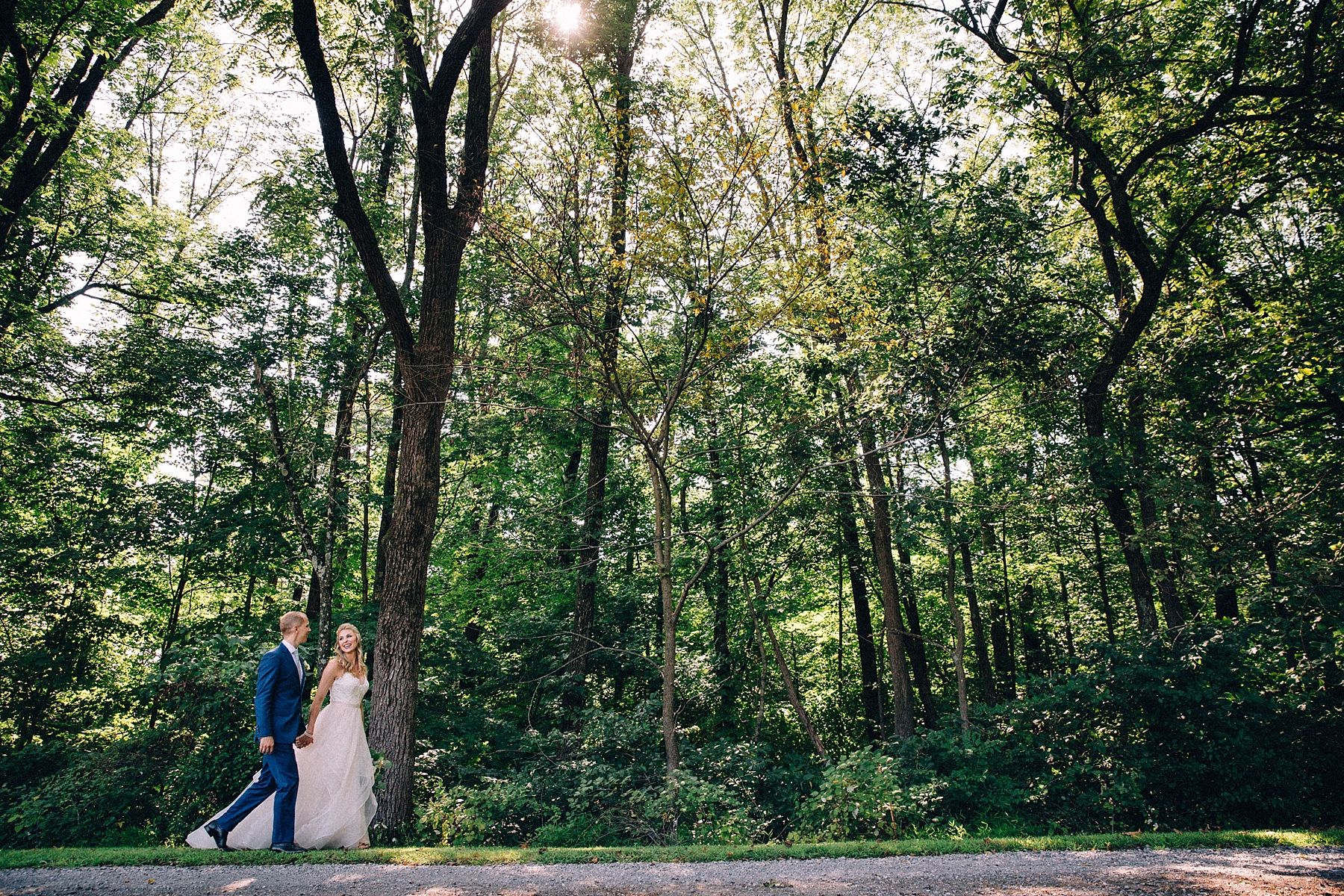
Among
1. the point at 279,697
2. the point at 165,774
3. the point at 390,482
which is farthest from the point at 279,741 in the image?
the point at 390,482

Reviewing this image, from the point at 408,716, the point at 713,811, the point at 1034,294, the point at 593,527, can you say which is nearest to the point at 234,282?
the point at 593,527

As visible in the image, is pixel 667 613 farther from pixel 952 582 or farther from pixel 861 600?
pixel 861 600

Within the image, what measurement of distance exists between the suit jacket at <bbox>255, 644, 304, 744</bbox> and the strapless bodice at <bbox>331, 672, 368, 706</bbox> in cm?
34

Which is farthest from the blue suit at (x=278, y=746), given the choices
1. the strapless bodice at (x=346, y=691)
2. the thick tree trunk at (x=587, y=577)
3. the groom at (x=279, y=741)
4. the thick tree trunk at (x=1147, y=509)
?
the thick tree trunk at (x=1147, y=509)

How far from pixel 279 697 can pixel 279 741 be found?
0.34 meters

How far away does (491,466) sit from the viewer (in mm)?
14461

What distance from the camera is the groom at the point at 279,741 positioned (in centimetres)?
496

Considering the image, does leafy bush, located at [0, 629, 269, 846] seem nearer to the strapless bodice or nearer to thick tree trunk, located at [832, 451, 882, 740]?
the strapless bodice

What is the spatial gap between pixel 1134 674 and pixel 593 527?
8.58 meters

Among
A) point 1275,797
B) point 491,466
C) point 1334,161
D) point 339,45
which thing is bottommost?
point 1275,797

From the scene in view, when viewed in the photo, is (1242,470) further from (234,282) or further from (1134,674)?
(234,282)

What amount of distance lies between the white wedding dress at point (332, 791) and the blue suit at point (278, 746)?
78 millimetres

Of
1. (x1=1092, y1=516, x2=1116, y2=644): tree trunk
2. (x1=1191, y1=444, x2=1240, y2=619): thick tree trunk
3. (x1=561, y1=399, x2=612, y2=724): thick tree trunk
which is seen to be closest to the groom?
(x1=561, y1=399, x2=612, y2=724): thick tree trunk

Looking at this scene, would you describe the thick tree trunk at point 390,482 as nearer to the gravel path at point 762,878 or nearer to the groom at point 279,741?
the groom at point 279,741
